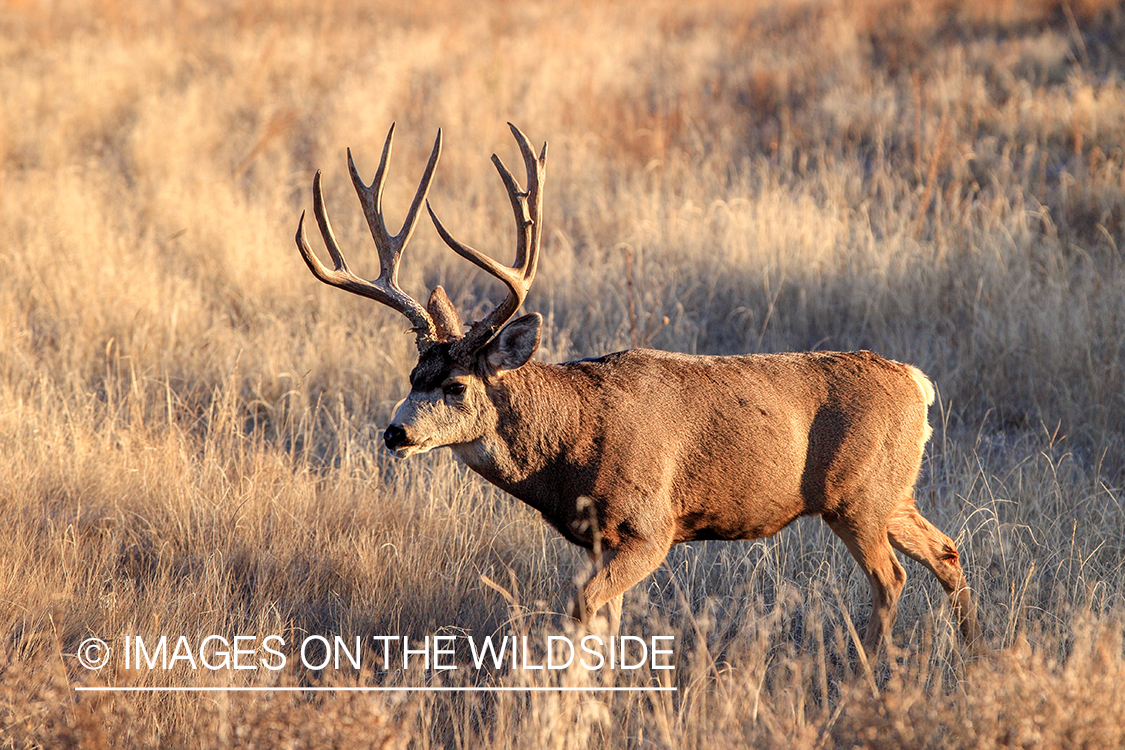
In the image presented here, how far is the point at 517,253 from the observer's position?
4.01 metres

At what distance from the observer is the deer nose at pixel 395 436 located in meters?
3.58

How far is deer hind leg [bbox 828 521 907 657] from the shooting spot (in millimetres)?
4164

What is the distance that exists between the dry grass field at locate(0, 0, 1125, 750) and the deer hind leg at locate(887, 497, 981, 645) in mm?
113

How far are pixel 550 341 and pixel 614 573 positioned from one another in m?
4.05

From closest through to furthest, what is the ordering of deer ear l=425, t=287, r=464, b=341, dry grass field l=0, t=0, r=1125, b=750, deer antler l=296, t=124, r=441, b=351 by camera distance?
1. dry grass field l=0, t=0, r=1125, b=750
2. deer antler l=296, t=124, r=441, b=351
3. deer ear l=425, t=287, r=464, b=341

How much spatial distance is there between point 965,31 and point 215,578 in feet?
45.7

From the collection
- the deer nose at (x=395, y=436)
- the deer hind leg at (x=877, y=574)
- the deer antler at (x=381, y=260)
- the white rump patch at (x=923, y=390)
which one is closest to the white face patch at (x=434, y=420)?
the deer nose at (x=395, y=436)

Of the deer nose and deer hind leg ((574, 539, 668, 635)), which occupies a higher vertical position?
the deer nose

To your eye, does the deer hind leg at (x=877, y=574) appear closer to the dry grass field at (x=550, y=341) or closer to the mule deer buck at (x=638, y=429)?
the mule deer buck at (x=638, y=429)

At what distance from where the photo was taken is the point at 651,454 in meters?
3.81

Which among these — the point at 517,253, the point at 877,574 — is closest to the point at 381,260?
the point at 517,253

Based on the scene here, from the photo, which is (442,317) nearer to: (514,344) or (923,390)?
(514,344)

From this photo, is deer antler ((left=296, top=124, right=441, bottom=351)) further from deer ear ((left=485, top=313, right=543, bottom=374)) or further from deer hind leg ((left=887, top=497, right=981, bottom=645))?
deer hind leg ((left=887, top=497, right=981, bottom=645))

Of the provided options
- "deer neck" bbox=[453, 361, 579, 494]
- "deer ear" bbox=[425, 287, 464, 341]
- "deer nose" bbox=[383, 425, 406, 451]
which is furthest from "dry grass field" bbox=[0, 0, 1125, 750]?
"deer ear" bbox=[425, 287, 464, 341]
